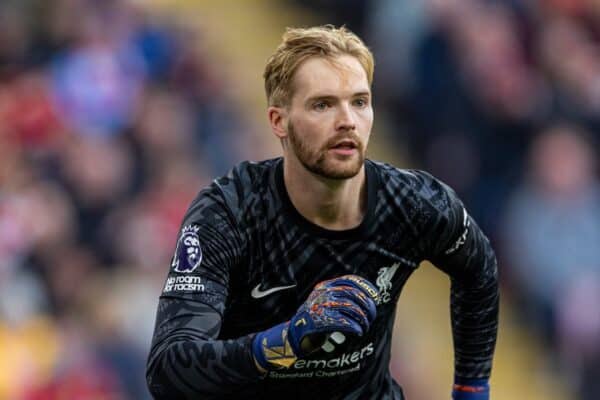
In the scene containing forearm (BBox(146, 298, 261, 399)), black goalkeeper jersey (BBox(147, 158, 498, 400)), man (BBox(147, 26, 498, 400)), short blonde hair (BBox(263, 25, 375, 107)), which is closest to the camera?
forearm (BBox(146, 298, 261, 399))

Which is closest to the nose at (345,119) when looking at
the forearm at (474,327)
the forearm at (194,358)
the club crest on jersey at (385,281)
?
the club crest on jersey at (385,281)

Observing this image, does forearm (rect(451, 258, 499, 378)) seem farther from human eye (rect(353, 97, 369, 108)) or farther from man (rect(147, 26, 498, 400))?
human eye (rect(353, 97, 369, 108))

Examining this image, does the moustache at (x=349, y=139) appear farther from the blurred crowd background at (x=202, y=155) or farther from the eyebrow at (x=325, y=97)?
the blurred crowd background at (x=202, y=155)

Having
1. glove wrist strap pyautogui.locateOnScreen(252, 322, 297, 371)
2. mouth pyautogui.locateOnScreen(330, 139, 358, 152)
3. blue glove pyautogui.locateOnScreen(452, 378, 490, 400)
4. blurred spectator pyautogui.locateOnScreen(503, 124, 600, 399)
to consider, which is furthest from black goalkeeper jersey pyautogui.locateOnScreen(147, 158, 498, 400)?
blurred spectator pyautogui.locateOnScreen(503, 124, 600, 399)

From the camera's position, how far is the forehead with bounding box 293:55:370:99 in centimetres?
486

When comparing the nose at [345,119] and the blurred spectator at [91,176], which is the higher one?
the blurred spectator at [91,176]

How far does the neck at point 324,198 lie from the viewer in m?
4.96

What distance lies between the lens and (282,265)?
4898 mm

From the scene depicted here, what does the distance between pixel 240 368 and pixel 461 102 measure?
6.03m

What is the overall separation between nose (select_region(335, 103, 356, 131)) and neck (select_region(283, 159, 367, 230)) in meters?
0.26

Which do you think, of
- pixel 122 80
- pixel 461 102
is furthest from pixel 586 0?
pixel 122 80

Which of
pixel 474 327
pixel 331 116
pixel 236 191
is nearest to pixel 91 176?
pixel 474 327

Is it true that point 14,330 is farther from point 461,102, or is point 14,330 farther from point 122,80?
point 461,102

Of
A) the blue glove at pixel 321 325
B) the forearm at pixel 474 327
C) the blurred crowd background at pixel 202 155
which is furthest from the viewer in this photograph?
the blurred crowd background at pixel 202 155
